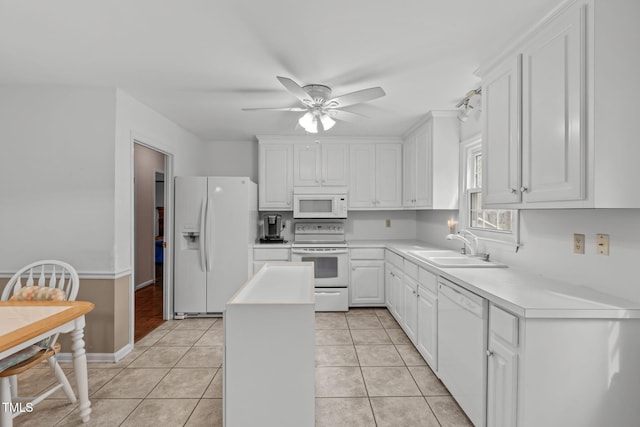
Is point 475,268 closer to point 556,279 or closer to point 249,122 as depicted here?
point 556,279

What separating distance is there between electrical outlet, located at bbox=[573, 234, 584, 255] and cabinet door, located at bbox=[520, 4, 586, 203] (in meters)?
0.38

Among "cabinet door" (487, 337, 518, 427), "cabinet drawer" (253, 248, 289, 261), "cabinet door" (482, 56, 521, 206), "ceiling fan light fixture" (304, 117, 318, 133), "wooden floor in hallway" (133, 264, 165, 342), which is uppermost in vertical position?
"ceiling fan light fixture" (304, 117, 318, 133)

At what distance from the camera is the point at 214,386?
240cm

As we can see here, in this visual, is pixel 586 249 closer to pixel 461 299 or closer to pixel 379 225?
pixel 461 299

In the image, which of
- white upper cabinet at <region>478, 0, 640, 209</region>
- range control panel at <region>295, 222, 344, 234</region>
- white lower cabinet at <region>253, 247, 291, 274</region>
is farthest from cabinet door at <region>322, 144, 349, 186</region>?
white upper cabinet at <region>478, 0, 640, 209</region>

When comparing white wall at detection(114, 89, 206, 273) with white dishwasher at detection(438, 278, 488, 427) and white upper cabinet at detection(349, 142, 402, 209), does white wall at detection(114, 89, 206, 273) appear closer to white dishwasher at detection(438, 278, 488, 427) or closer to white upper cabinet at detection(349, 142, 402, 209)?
white upper cabinet at detection(349, 142, 402, 209)

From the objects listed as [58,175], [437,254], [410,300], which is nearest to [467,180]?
[437,254]

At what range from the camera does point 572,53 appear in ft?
4.85

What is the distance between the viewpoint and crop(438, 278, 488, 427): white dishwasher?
5.69 ft

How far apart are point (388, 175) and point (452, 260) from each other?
189 centimetres

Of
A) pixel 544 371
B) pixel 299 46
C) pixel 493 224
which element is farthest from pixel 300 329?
pixel 493 224

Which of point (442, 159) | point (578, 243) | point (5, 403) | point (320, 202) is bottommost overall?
point (5, 403)

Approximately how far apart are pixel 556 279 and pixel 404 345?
1.54 m

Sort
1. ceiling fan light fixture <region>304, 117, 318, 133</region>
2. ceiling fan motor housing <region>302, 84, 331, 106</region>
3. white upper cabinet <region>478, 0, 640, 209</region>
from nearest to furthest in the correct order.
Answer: white upper cabinet <region>478, 0, 640, 209</region>
ceiling fan motor housing <region>302, 84, 331, 106</region>
ceiling fan light fixture <region>304, 117, 318, 133</region>
